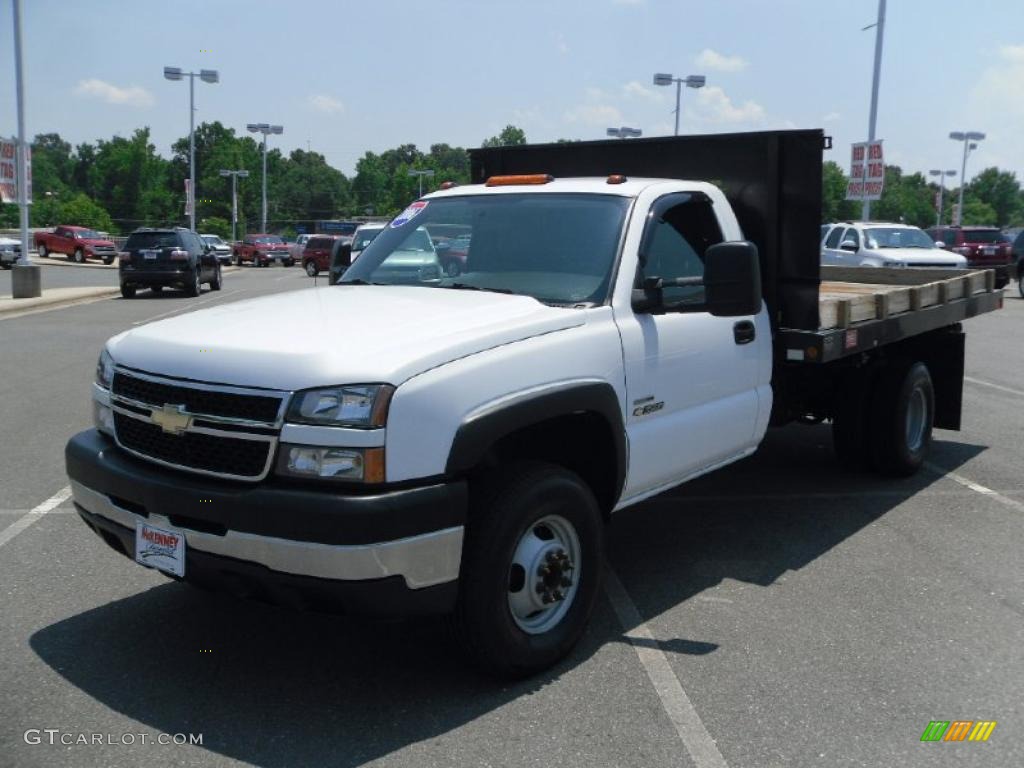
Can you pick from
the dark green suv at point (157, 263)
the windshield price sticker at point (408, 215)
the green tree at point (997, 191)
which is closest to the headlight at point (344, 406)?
the windshield price sticker at point (408, 215)

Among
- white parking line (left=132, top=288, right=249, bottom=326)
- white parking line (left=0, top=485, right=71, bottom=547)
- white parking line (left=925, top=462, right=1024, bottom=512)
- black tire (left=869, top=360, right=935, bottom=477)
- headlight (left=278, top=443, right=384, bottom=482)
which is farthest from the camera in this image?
white parking line (left=132, top=288, right=249, bottom=326)

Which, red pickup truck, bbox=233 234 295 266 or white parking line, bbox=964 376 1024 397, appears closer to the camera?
white parking line, bbox=964 376 1024 397

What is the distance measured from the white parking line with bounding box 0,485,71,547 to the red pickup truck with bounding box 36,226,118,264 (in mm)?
47157

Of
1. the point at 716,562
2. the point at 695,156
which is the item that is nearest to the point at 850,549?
the point at 716,562

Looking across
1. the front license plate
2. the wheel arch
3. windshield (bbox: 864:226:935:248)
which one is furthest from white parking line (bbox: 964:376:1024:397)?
windshield (bbox: 864:226:935:248)

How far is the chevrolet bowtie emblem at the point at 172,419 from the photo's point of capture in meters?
3.83

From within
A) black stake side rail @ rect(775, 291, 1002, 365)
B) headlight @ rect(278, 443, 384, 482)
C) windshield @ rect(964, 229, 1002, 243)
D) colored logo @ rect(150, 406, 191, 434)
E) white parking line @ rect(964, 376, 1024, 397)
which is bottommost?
white parking line @ rect(964, 376, 1024, 397)

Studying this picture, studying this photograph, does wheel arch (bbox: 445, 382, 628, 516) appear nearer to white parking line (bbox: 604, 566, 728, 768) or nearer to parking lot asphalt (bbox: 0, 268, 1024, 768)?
white parking line (bbox: 604, 566, 728, 768)

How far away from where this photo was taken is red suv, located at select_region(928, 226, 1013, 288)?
34344 mm

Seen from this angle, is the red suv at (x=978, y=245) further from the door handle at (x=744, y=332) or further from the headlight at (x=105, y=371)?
the headlight at (x=105, y=371)

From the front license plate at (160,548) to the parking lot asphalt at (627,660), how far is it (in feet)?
1.62

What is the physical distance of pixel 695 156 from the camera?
6.14 meters

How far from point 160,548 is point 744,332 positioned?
303 centimetres

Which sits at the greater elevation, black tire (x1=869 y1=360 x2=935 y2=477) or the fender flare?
the fender flare
